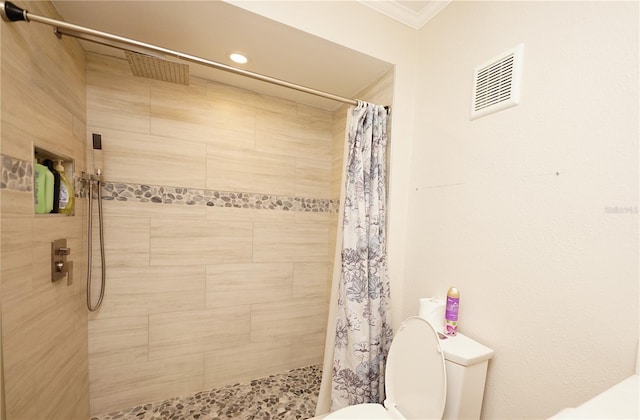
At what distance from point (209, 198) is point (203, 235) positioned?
10.2 inches

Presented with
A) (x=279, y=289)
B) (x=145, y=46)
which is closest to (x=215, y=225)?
(x=279, y=289)

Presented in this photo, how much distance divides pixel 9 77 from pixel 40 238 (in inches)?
24.0

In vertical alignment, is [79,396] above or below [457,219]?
below

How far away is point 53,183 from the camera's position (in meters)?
1.15

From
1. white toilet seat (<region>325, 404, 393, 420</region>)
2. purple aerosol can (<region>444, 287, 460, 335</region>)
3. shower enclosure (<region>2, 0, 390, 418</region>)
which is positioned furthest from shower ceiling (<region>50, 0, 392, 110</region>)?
→ white toilet seat (<region>325, 404, 393, 420</region>)

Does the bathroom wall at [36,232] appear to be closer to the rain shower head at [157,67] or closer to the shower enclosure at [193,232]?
the shower enclosure at [193,232]

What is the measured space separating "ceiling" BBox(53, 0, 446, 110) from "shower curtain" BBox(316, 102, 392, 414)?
→ 34 centimetres

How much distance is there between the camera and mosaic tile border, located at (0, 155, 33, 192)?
2.77 feet

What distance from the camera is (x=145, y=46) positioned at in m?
1.00

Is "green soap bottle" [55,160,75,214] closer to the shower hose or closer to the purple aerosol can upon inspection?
the shower hose

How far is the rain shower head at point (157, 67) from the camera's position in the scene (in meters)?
1.13

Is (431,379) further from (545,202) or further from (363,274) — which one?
(545,202)

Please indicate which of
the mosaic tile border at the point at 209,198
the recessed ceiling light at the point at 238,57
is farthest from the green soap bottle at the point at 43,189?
the recessed ceiling light at the point at 238,57

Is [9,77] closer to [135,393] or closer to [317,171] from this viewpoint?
[317,171]
